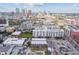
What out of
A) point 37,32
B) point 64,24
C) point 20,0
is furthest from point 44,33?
point 20,0

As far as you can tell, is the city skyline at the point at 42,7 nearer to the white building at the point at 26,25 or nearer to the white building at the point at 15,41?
the white building at the point at 26,25

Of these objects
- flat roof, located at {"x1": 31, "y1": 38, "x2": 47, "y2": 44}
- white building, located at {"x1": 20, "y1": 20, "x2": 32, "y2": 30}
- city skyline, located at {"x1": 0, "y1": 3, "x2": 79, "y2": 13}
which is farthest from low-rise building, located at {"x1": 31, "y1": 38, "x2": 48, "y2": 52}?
city skyline, located at {"x1": 0, "y1": 3, "x2": 79, "y2": 13}

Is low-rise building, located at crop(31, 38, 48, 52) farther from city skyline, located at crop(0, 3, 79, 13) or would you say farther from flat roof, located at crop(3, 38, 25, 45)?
city skyline, located at crop(0, 3, 79, 13)

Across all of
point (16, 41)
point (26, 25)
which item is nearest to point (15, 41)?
point (16, 41)

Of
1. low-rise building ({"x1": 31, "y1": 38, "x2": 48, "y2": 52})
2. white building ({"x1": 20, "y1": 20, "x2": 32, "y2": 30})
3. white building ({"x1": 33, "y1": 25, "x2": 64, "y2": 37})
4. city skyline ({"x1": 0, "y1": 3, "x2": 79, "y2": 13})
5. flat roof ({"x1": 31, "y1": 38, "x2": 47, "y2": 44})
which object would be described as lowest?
low-rise building ({"x1": 31, "y1": 38, "x2": 48, "y2": 52})

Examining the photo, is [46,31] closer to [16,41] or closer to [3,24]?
[16,41]

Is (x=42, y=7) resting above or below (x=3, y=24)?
above

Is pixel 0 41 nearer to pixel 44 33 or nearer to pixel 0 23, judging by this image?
pixel 0 23

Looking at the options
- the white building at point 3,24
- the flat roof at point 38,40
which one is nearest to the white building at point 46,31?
the flat roof at point 38,40

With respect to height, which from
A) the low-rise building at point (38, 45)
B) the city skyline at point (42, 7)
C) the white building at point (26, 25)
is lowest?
the low-rise building at point (38, 45)

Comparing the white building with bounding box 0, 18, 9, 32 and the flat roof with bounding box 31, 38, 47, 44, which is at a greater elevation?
the white building with bounding box 0, 18, 9, 32

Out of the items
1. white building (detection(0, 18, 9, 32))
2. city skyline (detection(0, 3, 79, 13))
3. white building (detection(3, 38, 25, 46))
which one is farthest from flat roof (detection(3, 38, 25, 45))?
city skyline (detection(0, 3, 79, 13))
